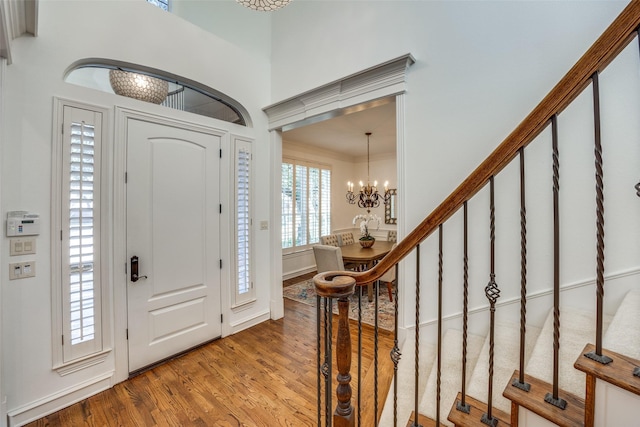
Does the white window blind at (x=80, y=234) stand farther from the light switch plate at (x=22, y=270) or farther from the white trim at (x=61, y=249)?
the light switch plate at (x=22, y=270)

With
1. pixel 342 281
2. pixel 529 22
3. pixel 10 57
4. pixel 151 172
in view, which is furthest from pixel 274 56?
pixel 342 281

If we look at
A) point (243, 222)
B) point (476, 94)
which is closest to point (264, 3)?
point (476, 94)

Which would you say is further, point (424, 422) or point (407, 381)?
point (407, 381)

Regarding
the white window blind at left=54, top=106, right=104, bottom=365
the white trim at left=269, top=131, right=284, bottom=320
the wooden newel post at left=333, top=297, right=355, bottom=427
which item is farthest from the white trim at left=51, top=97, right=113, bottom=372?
the wooden newel post at left=333, top=297, right=355, bottom=427

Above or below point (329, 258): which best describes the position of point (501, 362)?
below

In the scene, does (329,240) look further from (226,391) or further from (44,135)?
(44,135)

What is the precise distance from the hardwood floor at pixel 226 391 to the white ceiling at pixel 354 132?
9.26ft

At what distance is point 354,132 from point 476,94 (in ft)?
9.73

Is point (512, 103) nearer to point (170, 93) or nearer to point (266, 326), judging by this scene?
point (170, 93)

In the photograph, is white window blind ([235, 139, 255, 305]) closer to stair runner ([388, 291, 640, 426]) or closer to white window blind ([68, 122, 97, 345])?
white window blind ([68, 122, 97, 345])

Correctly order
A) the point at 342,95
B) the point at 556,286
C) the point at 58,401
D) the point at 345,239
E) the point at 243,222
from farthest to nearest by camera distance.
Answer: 1. the point at 345,239
2. the point at 243,222
3. the point at 342,95
4. the point at 58,401
5. the point at 556,286

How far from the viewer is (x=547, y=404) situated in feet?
2.94

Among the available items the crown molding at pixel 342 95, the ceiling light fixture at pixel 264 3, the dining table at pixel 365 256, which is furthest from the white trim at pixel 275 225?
the ceiling light fixture at pixel 264 3

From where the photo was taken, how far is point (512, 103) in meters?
1.84
